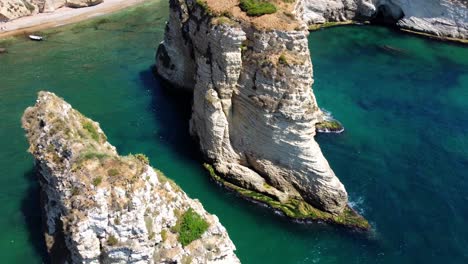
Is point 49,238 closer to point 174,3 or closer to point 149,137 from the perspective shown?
point 149,137

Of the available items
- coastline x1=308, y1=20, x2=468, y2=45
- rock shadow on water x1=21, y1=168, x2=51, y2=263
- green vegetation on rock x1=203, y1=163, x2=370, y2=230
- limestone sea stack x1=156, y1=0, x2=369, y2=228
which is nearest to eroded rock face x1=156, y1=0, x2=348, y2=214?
limestone sea stack x1=156, y1=0, x2=369, y2=228

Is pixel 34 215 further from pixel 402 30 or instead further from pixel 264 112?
pixel 402 30

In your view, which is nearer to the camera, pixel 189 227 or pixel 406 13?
pixel 189 227

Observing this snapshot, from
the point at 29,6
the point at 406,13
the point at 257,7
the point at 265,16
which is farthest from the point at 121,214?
the point at 406,13

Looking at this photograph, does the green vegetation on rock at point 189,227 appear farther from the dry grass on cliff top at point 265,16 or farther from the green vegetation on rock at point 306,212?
the dry grass on cliff top at point 265,16

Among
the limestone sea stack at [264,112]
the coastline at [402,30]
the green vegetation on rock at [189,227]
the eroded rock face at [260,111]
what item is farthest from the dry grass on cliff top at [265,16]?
the coastline at [402,30]

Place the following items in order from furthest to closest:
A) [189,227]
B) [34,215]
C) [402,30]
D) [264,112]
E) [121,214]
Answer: [402,30] < [264,112] < [34,215] < [189,227] < [121,214]
